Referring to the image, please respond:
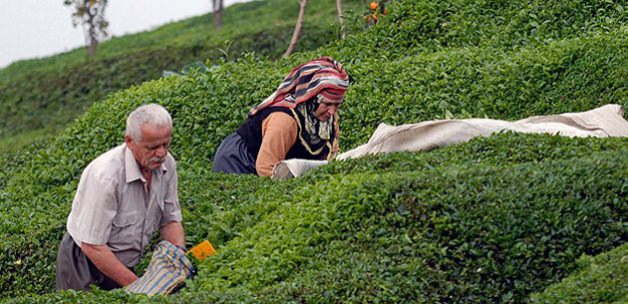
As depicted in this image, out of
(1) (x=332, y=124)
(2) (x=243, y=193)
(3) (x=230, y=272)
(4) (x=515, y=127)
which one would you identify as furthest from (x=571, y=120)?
(3) (x=230, y=272)

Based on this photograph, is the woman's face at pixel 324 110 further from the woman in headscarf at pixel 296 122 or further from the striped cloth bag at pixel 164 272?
the striped cloth bag at pixel 164 272

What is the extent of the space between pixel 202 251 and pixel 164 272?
0.45 m

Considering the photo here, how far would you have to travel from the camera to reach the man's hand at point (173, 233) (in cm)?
717

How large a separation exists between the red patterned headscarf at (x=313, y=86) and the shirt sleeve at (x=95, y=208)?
80.2 inches

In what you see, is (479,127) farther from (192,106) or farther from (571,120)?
(192,106)

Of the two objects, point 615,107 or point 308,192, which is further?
point 615,107

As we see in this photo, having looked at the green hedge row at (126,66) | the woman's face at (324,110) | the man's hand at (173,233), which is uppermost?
the woman's face at (324,110)

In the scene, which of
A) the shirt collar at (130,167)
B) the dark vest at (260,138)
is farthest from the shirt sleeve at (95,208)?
the dark vest at (260,138)

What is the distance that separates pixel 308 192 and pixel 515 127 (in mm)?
1512

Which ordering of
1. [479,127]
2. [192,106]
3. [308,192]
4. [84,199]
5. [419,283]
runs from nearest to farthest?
[419,283], [84,199], [308,192], [479,127], [192,106]

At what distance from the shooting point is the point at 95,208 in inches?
262

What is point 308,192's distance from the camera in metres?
7.39

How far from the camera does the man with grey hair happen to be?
21.7 feet

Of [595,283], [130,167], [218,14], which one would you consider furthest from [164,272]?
[218,14]
